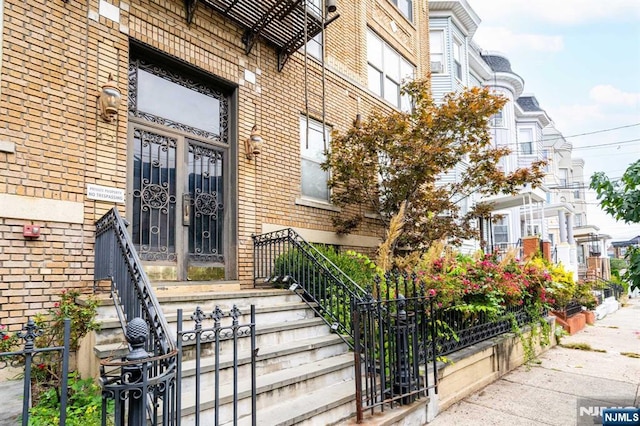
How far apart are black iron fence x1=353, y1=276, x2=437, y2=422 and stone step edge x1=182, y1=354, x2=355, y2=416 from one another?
35 cm

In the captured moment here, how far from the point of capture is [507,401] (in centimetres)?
509

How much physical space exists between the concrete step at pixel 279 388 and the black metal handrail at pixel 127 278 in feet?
2.03

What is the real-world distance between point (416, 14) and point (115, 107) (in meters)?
11.3

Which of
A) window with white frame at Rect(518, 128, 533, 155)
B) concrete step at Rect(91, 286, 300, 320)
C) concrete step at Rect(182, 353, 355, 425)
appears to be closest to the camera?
concrete step at Rect(182, 353, 355, 425)

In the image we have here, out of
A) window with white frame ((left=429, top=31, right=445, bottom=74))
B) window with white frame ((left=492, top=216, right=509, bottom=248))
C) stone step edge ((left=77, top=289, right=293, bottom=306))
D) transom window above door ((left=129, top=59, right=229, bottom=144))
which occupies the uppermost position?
window with white frame ((left=429, top=31, right=445, bottom=74))

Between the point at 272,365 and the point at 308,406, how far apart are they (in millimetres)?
640

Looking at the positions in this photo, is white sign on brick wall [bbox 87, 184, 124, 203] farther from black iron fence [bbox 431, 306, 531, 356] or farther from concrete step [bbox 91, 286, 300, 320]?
black iron fence [bbox 431, 306, 531, 356]

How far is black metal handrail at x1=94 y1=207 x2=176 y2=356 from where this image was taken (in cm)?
304

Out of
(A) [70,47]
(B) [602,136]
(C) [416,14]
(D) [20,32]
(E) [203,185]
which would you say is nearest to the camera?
(D) [20,32]

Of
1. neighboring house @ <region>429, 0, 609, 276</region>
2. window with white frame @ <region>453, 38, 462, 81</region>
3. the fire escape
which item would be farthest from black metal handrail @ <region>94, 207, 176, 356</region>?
window with white frame @ <region>453, 38, 462, 81</region>

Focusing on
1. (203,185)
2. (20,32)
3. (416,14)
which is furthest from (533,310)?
(416,14)

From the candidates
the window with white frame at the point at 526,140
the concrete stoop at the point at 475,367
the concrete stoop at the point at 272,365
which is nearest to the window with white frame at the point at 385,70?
the concrete stoop at the point at 475,367

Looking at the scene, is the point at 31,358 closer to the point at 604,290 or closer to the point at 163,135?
the point at 163,135

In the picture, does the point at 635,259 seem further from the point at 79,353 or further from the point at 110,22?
the point at 110,22
